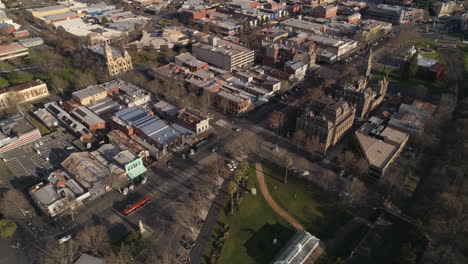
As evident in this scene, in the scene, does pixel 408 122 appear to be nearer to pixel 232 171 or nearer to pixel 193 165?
pixel 232 171

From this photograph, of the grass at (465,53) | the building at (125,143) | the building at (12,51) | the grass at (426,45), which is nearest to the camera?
the building at (125,143)

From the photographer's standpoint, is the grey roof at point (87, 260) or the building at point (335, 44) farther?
the building at point (335, 44)

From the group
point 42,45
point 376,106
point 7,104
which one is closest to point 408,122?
point 376,106

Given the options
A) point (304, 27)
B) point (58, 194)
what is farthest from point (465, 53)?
point (58, 194)

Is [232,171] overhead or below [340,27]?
below

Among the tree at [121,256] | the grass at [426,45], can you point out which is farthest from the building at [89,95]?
the grass at [426,45]

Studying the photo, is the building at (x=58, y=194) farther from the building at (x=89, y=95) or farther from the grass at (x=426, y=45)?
the grass at (x=426, y=45)
